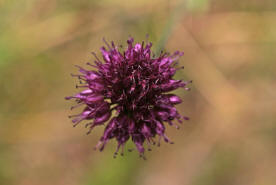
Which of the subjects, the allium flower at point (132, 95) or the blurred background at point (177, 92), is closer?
the allium flower at point (132, 95)

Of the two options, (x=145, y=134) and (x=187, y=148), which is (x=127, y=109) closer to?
(x=145, y=134)

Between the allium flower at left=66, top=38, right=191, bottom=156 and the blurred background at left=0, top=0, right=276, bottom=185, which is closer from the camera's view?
the allium flower at left=66, top=38, right=191, bottom=156

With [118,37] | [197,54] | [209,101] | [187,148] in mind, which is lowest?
[187,148]

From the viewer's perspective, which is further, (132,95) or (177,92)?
(177,92)

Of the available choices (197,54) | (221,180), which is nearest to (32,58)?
(197,54)

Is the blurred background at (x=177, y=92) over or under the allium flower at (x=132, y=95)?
over

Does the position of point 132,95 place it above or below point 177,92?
below

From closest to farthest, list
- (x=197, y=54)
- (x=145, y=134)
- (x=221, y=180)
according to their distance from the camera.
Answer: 1. (x=145, y=134)
2. (x=221, y=180)
3. (x=197, y=54)

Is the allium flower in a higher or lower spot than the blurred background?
lower
